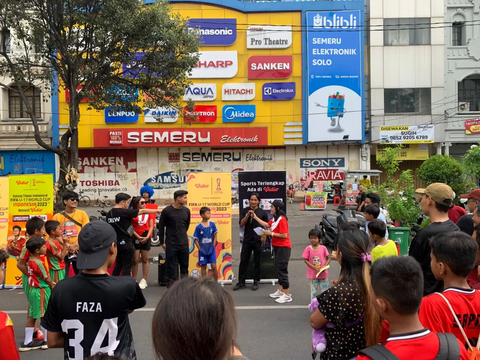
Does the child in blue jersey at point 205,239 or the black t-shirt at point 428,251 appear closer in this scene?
the black t-shirt at point 428,251

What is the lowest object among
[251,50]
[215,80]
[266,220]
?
[266,220]

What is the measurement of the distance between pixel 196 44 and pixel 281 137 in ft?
50.9

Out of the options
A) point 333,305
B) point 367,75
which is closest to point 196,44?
point 333,305

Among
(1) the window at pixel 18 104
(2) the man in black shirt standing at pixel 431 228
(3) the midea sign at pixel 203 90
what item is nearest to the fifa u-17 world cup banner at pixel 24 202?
(2) the man in black shirt standing at pixel 431 228

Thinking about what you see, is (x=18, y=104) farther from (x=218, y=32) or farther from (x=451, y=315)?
(x=451, y=315)

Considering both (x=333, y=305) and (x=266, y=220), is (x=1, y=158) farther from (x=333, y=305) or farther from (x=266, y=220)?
(x=333, y=305)

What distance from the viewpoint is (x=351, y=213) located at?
12289 millimetres

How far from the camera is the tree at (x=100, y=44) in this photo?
511 inches

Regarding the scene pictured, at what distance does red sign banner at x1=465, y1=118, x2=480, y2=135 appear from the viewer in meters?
29.8

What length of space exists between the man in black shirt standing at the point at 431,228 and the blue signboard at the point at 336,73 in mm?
25332

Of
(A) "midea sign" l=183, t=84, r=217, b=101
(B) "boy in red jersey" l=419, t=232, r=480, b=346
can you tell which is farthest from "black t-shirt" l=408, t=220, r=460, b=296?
(A) "midea sign" l=183, t=84, r=217, b=101

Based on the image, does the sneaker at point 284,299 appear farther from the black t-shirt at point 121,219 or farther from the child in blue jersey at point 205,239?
the black t-shirt at point 121,219

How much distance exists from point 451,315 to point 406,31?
3111 centimetres

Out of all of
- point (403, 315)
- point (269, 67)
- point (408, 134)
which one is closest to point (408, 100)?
point (408, 134)
